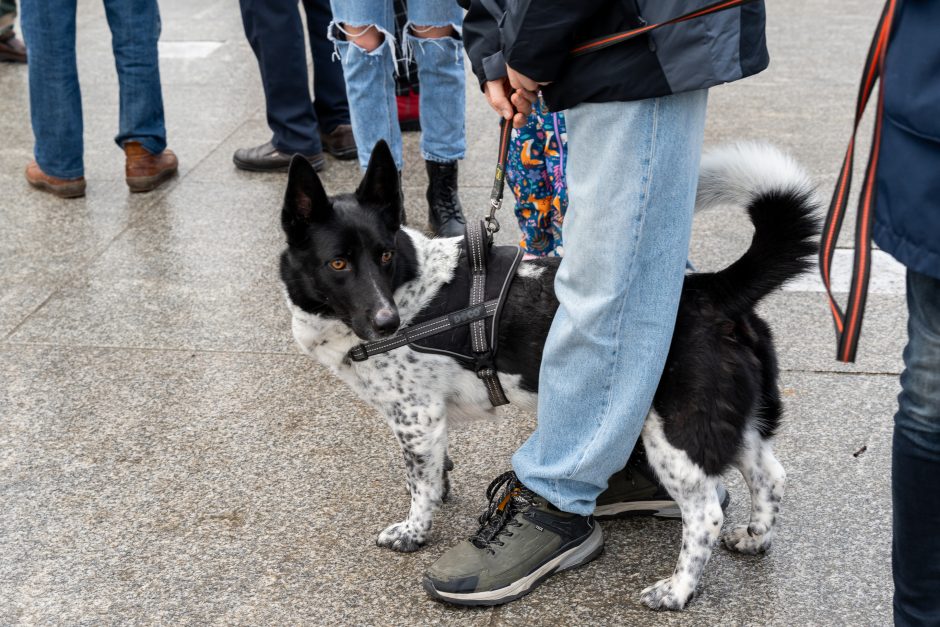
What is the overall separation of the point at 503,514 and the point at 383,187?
0.98 m

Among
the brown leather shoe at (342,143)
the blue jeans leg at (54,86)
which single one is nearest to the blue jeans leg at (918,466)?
the brown leather shoe at (342,143)

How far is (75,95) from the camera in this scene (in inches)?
214

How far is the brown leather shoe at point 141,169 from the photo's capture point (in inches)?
219

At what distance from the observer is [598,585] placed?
268 cm

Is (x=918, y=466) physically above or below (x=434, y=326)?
above

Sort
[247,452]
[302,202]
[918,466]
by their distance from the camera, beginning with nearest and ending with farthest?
1. [918,466]
2. [302,202]
3. [247,452]

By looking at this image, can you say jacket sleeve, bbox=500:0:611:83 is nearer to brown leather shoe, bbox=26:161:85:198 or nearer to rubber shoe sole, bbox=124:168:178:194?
rubber shoe sole, bbox=124:168:178:194

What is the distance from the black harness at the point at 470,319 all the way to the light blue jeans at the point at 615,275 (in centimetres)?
23

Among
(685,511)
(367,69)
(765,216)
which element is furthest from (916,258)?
(367,69)

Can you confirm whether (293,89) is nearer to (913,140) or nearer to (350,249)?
(350,249)

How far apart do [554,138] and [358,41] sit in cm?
127

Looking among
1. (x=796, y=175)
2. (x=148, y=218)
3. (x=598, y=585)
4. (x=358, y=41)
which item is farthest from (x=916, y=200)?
(x=148, y=218)

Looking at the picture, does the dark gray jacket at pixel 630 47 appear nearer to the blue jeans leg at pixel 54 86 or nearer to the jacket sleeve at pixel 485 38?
the jacket sleeve at pixel 485 38

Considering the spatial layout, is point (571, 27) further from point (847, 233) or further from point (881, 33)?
point (847, 233)
